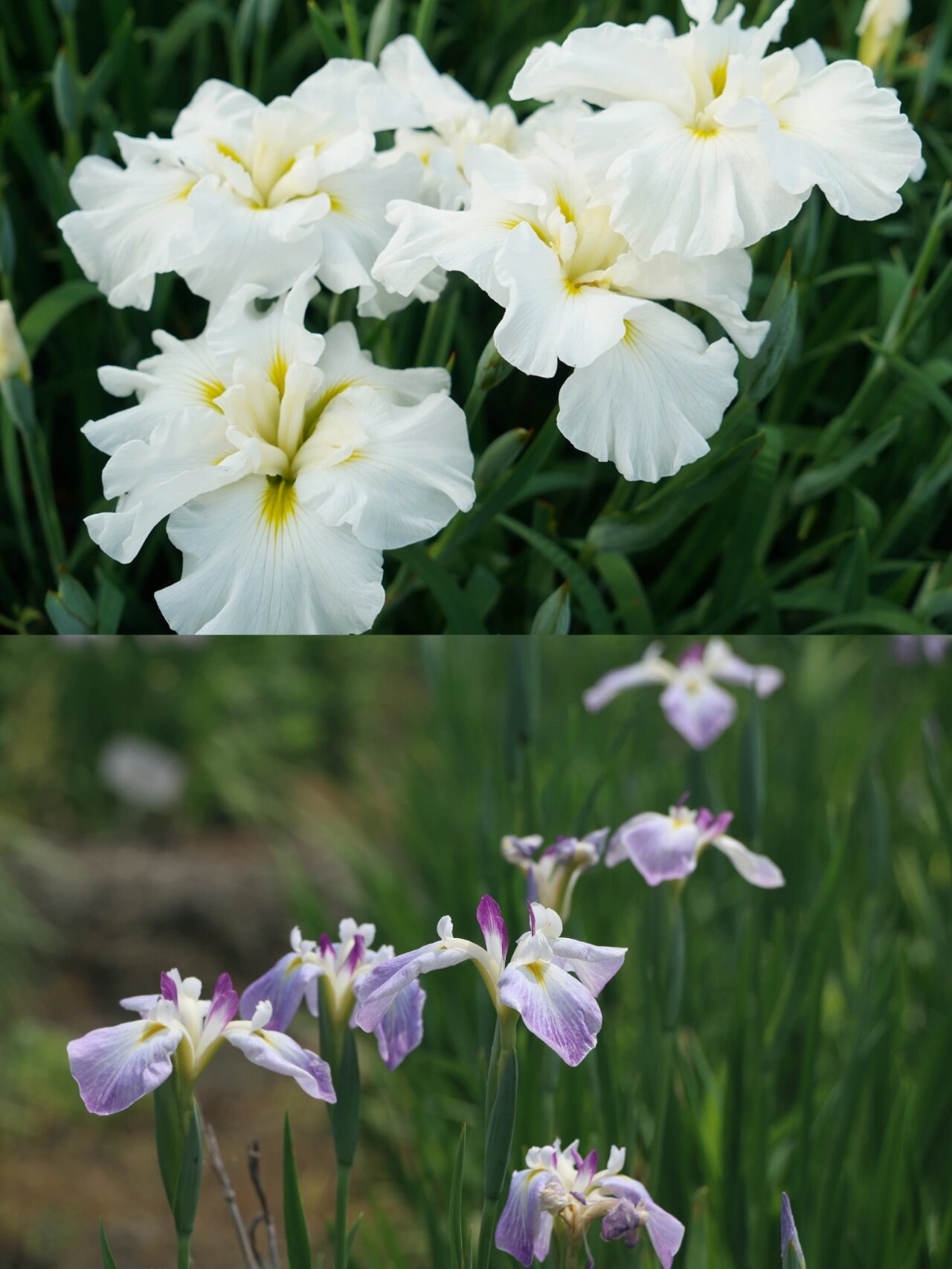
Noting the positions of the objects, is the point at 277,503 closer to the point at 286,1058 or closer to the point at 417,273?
the point at 417,273

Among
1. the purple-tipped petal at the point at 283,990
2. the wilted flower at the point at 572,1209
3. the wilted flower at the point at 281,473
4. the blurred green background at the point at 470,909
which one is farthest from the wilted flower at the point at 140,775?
the wilted flower at the point at 572,1209

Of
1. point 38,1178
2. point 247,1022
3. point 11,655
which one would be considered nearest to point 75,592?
point 247,1022

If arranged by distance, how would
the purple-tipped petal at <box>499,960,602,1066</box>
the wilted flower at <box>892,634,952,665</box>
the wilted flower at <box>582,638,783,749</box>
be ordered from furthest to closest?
the wilted flower at <box>892,634,952,665</box> → the wilted flower at <box>582,638,783,749</box> → the purple-tipped petal at <box>499,960,602,1066</box>

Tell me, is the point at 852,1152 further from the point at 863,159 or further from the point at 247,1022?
the point at 863,159

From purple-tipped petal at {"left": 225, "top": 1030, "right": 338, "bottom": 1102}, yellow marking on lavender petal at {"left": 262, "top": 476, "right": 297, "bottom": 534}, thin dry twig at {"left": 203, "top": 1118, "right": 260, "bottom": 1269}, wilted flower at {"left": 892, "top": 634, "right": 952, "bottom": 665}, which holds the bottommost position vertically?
wilted flower at {"left": 892, "top": 634, "right": 952, "bottom": 665}

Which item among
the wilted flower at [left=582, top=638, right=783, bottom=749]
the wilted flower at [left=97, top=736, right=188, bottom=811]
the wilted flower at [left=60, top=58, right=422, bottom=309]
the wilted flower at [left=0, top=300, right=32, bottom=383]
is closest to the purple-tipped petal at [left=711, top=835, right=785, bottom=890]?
the wilted flower at [left=582, top=638, right=783, bottom=749]

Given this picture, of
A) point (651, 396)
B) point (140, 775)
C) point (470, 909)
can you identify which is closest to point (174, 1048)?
point (651, 396)

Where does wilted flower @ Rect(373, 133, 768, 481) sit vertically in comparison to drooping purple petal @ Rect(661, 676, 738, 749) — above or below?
above

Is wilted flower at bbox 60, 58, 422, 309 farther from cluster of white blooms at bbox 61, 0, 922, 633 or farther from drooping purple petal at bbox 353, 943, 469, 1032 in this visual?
drooping purple petal at bbox 353, 943, 469, 1032
